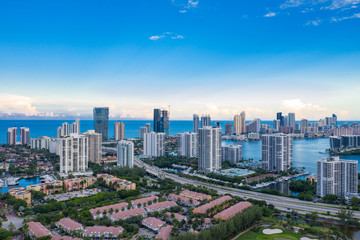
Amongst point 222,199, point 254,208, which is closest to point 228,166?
point 222,199

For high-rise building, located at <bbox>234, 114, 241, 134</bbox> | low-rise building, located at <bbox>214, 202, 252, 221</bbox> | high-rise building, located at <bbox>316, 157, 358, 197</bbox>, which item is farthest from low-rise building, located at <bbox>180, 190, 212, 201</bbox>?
high-rise building, located at <bbox>234, 114, 241, 134</bbox>

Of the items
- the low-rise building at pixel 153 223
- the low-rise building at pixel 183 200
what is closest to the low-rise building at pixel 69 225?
the low-rise building at pixel 153 223

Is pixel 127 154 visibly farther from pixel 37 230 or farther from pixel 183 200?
pixel 37 230

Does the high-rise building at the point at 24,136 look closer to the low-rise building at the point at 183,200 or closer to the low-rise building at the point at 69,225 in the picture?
the low-rise building at the point at 183,200

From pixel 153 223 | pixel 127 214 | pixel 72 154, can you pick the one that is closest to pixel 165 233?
pixel 153 223

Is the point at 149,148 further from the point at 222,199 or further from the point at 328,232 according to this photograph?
the point at 328,232
